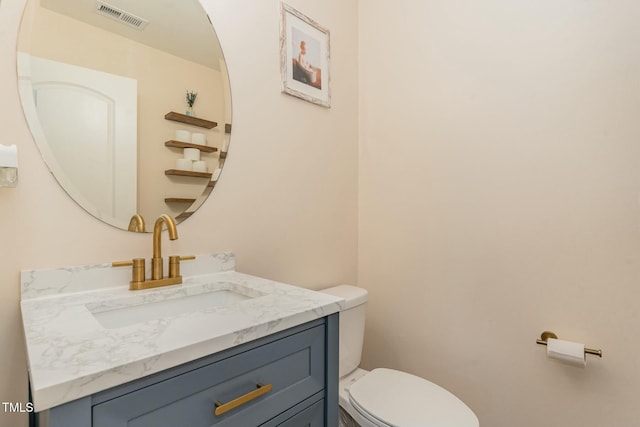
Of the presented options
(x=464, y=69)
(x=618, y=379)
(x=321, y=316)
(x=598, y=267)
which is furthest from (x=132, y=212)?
(x=618, y=379)

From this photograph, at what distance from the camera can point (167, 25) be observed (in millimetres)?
1151

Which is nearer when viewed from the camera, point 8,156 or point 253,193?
point 8,156

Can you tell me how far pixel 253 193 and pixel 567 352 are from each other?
1.32m

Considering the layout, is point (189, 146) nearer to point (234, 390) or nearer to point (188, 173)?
point (188, 173)

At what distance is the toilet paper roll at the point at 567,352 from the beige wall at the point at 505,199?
2.7 inches

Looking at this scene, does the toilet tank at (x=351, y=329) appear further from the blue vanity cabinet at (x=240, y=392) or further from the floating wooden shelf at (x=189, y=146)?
the floating wooden shelf at (x=189, y=146)

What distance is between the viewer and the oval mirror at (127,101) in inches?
36.2

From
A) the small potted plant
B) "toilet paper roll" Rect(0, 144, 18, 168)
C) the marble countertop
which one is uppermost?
the small potted plant

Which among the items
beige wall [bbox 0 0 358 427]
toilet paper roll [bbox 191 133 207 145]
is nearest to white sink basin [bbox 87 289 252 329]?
Answer: beige wall [bbox 0 0 358 427]

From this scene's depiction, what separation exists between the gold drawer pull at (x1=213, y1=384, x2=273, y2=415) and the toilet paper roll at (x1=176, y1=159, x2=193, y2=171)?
79cm

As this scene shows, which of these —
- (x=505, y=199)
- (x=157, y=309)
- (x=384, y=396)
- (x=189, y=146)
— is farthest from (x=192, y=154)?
(x=505, y=199)

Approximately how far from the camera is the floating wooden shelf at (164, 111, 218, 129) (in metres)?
1.16

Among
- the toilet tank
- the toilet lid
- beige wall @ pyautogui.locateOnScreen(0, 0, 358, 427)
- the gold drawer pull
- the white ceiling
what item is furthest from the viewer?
the toilet tank

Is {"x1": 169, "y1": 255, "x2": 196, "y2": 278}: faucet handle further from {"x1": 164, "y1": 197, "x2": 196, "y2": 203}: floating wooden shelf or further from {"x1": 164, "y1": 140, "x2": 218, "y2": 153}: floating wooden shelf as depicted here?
{"x1": 164, "y1": 140, "x2": 218, "y2": 153}: floating wooden shelf
